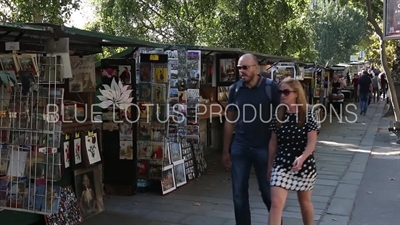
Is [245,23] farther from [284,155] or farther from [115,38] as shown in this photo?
[284,155]

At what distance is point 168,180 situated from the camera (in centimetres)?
689

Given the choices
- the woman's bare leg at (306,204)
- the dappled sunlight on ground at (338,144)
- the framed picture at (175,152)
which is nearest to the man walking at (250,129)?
the woman's bare leg at (306,204)

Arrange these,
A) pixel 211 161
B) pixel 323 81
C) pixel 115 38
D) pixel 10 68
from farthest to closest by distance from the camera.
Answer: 1. pixel 323 81
2. pixel 211 161
3. pixel 115 38
4. pixel 10 68

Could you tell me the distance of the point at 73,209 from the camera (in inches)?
206

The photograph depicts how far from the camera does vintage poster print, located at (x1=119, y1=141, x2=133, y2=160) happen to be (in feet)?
21.3

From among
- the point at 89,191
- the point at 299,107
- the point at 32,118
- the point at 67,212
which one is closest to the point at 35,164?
the point at 32,118

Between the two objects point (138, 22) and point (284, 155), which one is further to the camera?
point (138, 22)

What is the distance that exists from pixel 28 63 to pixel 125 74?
7.72 feet

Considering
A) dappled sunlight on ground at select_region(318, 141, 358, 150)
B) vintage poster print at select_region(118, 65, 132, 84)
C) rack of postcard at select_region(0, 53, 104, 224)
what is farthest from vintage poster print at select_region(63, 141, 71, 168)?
dappled sunlight on ground at select_region(318, 141, 358, 150)

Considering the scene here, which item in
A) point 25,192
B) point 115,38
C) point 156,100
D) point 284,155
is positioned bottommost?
point 25,192

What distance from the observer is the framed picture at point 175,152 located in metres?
7.11

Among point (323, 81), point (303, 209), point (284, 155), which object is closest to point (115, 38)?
point (284, 155)

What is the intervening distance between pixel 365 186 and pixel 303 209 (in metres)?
3.51

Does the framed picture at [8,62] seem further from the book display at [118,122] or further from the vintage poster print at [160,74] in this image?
the vintage poster print at [160,74]
